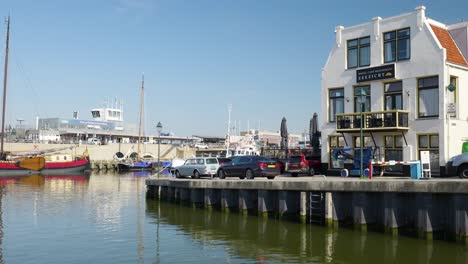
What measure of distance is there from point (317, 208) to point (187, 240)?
20.6ft

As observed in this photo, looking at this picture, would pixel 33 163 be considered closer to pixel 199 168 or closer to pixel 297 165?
pixel 199 168

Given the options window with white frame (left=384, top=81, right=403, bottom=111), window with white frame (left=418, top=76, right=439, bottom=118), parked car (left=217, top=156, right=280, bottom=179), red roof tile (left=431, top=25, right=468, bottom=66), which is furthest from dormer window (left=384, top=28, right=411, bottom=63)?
parked car (left=217, top=156, right=280, bottom=179)

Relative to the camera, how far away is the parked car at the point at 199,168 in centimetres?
3419

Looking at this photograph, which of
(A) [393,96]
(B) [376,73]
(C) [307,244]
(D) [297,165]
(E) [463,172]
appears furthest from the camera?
(D) [297,165]

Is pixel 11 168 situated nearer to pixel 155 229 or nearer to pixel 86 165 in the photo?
pixel 86 165

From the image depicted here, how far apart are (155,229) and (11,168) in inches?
1917

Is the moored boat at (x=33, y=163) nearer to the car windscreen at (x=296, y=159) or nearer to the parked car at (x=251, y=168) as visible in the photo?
the parked car at (x=251, y=168)

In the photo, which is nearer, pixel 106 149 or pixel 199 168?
pixel 199 168

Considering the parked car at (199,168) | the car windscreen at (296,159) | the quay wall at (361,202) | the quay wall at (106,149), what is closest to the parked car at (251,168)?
the parked car at (199,168)

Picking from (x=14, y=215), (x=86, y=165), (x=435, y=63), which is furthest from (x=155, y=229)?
(x=86, y=165)

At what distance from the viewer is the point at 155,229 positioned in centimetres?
2411

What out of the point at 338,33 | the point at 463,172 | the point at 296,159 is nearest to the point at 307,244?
the point at 463,172

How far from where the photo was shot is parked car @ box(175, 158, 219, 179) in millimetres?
34191

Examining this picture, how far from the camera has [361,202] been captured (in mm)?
20906
